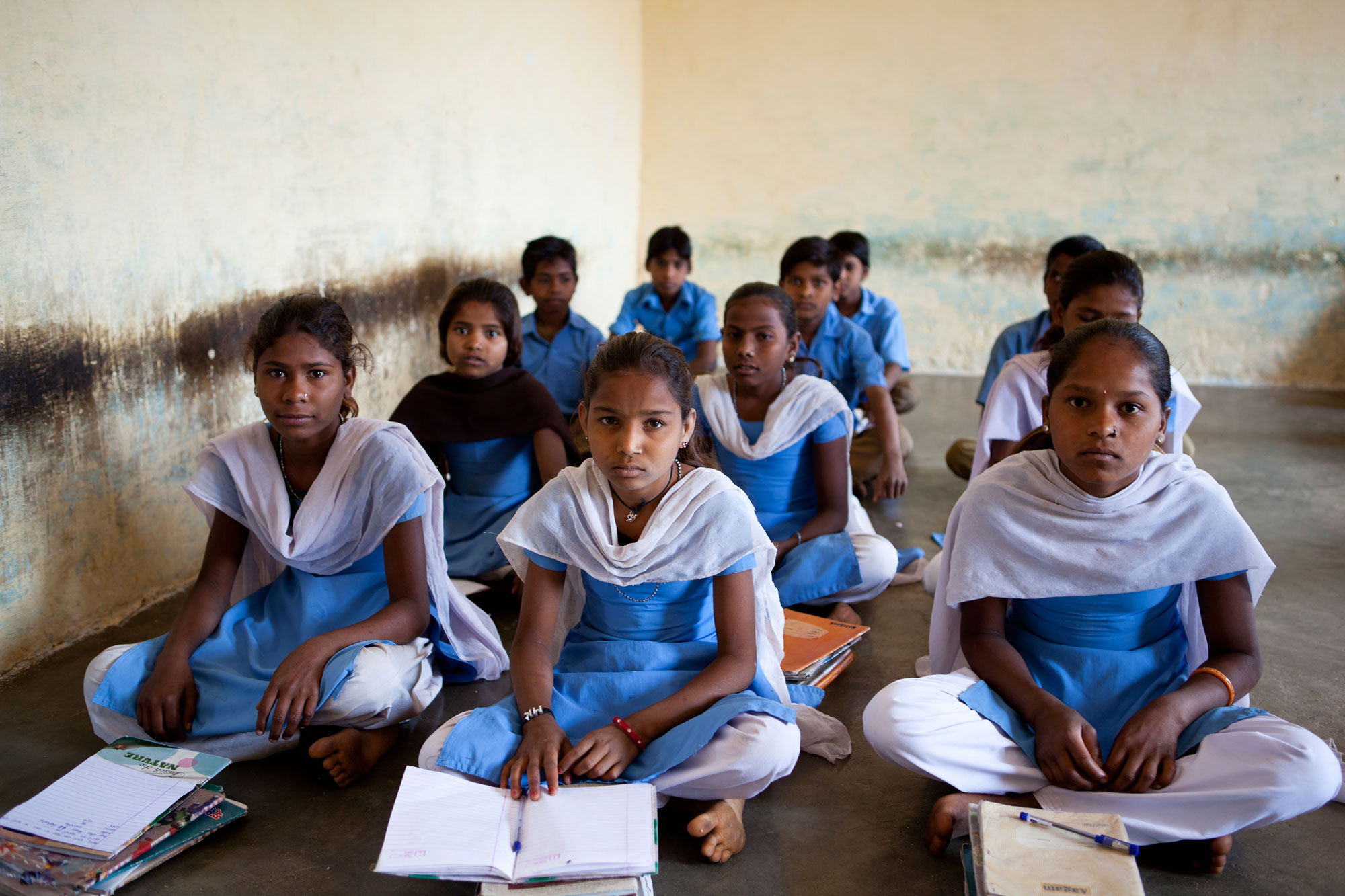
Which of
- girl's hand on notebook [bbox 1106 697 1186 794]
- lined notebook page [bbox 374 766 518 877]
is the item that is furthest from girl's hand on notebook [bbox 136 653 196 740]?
girl's hand on notebook [bbox 1106 697 1186 794]

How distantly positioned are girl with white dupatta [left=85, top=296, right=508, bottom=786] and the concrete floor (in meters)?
0.10

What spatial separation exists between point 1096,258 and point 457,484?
1961 mm

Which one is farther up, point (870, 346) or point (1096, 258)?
point (1096, 258)

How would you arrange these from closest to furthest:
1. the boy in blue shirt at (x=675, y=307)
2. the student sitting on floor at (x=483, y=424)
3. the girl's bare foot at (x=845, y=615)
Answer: the girl's bare foot at (x=845, y=615)
the student sitting on floor at (x=483, y=424)
the boy in blue shirt at (x=675, y=307)

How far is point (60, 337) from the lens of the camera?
2455mm

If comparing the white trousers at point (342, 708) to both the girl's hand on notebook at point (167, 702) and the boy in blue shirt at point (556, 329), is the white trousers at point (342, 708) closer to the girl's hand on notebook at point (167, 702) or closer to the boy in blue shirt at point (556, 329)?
the girl's hand on notebook at point (167, 702)

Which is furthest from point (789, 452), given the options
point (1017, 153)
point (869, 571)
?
point (1017, 153)

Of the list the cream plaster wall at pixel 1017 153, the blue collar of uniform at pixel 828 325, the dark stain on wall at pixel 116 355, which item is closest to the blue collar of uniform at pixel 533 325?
the dark stain on wall at pixel 116 355

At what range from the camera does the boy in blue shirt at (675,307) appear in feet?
15.4

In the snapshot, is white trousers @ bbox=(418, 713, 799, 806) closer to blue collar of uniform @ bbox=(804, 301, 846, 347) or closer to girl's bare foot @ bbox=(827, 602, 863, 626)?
girl's bare foot @ bbox=(827, 602, 863, 626)

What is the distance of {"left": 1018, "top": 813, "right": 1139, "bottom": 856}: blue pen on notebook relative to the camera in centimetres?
146

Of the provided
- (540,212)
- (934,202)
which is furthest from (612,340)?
(934,202)

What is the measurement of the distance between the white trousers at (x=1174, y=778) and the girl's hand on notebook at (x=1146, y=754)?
0.02 metres

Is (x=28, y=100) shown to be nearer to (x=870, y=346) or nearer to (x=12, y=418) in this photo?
(x=12, y=418)
